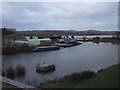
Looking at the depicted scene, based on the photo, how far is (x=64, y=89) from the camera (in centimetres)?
477

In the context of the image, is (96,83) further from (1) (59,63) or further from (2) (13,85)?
(1) (59,63)

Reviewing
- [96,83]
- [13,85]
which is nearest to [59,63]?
[96,83]

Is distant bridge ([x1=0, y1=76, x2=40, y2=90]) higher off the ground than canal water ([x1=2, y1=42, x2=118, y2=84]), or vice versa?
distant bridge ([x1=0, y1=76, x2=40, y2=90])

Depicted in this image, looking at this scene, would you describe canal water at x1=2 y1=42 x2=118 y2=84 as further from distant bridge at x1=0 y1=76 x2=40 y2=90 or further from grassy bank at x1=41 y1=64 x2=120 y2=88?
distant bridge at x1=0 y1=76 x2=40 y2=90

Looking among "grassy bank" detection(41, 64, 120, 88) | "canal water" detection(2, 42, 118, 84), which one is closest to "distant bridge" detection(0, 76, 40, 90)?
"grassy bank" detection(41, 64, 120, 88)

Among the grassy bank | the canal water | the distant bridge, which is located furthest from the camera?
the canal water

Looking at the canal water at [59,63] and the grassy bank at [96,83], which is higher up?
the grassy bank at [96,83]

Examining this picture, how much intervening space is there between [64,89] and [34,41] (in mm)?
23767

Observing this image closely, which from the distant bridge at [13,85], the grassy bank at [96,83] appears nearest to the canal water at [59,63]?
the grassy bank at [96,83]

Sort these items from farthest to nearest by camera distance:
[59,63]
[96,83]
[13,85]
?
[59,63], [96,83], [13,85]

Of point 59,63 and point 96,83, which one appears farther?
point 59,63

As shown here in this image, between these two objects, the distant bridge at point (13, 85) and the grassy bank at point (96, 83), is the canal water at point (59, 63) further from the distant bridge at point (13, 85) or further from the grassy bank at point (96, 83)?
the distant bridge at point (13, 85)

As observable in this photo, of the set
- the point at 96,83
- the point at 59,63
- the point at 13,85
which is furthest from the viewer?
the point at 59,63

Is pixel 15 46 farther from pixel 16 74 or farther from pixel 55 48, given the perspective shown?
pixel 16 74
